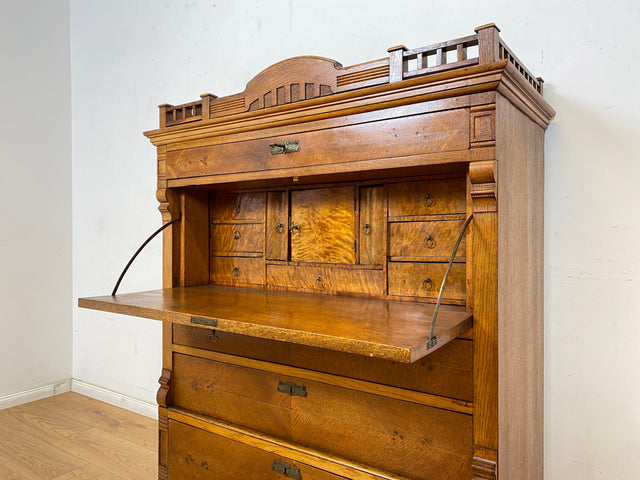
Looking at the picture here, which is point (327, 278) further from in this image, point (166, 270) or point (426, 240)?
point (166, 270)

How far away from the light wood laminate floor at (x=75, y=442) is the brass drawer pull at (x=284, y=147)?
1575 millimetres

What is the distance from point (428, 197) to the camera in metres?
1.47

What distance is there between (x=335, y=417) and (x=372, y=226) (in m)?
0.63

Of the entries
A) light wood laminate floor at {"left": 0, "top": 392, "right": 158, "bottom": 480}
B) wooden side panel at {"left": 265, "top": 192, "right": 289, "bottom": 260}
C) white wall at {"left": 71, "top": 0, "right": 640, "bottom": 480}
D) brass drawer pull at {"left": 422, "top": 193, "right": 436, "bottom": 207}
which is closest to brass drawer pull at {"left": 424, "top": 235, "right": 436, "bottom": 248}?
brass drawer pull at {"left": 422, "top": 193, "right": 436, "bottom": 207}

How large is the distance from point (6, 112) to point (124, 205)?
0.92m

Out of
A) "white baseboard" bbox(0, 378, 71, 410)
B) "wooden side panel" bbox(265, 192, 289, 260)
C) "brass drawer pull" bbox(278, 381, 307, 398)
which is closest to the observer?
"brass drawer pull" bbox(278, 381, 307, 398)

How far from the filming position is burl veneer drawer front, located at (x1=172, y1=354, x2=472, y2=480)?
125 centimetres

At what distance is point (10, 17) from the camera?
9.19ft

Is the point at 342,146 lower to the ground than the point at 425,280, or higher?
higher

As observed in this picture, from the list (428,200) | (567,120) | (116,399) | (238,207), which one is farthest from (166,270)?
(567,120)

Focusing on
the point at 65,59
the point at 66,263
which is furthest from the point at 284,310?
the point at 65,59

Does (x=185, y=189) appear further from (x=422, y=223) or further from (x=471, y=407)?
(x=471, y=407)

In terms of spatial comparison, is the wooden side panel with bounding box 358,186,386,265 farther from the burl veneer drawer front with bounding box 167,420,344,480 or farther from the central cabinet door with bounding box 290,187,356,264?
the burl veneer drawer front with bounding box 167,420,344,480

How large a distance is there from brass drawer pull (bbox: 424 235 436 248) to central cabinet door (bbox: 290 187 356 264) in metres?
0.27
